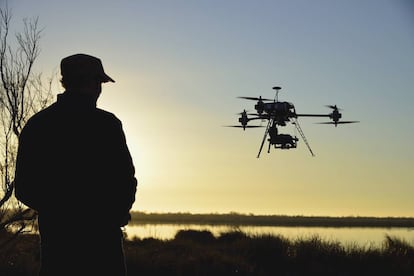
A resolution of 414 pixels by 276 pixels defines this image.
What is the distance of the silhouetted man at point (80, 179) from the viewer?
109 inches

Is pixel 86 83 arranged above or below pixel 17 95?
below

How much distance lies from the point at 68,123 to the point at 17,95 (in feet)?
32.1

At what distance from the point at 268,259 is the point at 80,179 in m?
15.0

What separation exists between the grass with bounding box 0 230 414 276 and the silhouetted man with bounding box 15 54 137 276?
9998 mm

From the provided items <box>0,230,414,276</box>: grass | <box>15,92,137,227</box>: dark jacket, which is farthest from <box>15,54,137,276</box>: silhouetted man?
<box>0,230,414,276</box>: grass

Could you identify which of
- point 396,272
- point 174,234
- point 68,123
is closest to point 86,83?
point 68,123

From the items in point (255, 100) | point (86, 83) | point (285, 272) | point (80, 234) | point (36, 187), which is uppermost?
point (255, 100)

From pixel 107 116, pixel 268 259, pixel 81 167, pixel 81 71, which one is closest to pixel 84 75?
pixel 81 71

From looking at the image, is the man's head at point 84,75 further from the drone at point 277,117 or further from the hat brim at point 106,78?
the drone at point 277,117

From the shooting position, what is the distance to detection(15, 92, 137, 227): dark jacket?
2.79m

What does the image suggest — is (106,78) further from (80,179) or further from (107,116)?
(80,179)

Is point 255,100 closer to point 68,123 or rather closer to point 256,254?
point 256,254

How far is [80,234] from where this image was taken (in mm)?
2764

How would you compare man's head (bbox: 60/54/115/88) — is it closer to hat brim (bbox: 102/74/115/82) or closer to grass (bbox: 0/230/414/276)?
hat brim (bbox: 102/74/115/82)
